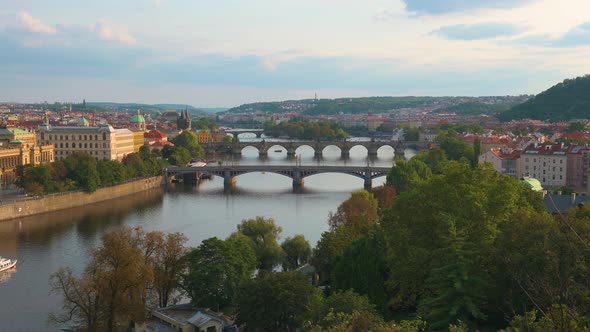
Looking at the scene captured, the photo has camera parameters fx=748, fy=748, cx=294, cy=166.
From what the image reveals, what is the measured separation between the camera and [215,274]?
15289 millimetres

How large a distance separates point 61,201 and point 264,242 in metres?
15.3

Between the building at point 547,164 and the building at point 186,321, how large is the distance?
24.0 meters

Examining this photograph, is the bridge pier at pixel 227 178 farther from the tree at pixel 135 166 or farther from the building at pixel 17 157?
the building at pixel 17 157

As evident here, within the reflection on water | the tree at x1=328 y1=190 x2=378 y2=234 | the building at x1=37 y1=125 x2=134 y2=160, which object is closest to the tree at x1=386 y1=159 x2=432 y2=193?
the tree at x1=328 y1=190 x2=378 y2=234

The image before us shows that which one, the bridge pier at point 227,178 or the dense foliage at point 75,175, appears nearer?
the dense foliage at point 75,175

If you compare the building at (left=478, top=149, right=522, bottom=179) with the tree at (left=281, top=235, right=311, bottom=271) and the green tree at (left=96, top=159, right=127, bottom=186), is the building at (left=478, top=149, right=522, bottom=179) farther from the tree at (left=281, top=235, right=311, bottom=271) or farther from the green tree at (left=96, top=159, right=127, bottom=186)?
the tree at (left=281, top=235, right=311, bottom=271)

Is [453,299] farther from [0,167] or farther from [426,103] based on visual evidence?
[426,103]

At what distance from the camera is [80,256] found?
22.3 meters

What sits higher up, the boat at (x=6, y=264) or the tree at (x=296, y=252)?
the tree at (x=296, y=252)

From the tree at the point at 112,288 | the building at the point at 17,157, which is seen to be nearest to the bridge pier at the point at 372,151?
the building at the point at 17,157

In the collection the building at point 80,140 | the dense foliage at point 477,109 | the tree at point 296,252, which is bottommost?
the tree at point 296,252

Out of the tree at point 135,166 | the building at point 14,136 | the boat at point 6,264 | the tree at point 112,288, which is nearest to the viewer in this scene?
the tree at point 112,288

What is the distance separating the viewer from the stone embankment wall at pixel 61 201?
1133 inches

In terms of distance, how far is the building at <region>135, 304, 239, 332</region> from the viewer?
13867 mm
